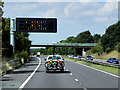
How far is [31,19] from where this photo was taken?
35.9 metres

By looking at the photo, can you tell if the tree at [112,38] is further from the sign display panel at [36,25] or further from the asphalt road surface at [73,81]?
the asphalt road surface at [73,81]

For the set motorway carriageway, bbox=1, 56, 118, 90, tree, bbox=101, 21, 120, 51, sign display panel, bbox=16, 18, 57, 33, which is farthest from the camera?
tree, bbox=101, 21, 120, 51

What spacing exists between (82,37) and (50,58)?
11758cm

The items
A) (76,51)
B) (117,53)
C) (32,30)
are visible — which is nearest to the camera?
(32,30)

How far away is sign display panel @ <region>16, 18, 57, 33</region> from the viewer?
35.6 meters

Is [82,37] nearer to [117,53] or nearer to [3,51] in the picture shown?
[117,53]

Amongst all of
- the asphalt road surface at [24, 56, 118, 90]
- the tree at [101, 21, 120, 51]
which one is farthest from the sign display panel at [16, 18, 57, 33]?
the tree at [101, 21, 120, 51]

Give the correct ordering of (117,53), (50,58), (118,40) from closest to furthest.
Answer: (50,58), (117,53), (118,40)

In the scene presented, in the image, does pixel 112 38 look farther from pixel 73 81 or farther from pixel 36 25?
pixel 73 81

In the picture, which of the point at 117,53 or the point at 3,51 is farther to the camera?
the point at 117,53

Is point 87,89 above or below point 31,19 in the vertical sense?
below

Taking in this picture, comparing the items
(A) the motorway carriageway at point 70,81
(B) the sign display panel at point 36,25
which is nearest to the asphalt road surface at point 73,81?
(A) the motorway carriageway at point 70,81

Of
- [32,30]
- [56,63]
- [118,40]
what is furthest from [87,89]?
[118,40]

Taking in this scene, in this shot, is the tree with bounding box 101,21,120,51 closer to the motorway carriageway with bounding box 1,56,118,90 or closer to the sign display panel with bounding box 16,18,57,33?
the sign display panel with bounding box 16,18,57,33
